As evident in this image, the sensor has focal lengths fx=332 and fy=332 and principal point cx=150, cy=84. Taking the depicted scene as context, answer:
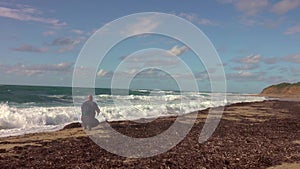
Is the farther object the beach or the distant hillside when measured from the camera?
the distant hillside

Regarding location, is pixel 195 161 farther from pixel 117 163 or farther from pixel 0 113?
pixel 0 113

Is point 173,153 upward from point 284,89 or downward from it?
downward

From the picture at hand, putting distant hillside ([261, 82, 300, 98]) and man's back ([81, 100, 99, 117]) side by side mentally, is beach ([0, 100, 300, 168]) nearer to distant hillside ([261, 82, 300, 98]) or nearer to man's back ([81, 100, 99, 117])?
man's back ([81, 100, 99, 117])

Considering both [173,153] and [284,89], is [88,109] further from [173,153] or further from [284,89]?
[284,89]

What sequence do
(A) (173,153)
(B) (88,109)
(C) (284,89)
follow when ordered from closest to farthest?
(A) (173,153) → (B) (88,109) → (C) (284,89)

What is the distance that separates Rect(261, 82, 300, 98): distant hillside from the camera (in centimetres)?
14112

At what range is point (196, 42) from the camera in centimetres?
1405

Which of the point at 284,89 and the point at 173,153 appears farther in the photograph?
the point at 284,89

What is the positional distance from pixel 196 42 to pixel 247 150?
4.93m

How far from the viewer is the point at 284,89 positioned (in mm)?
151250

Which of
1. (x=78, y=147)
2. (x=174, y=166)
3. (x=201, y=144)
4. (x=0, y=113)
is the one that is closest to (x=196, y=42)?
(x=201, y=144)

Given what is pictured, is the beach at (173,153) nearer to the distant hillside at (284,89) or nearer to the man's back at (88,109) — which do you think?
the man's back at (88,109)

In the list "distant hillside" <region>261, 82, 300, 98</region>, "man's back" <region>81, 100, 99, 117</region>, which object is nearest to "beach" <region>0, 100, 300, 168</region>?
"man's back" <region>81, 100, 99, 117</region>

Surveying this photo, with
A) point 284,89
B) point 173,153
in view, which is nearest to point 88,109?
point 173,153
